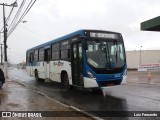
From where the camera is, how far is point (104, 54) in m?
13.9

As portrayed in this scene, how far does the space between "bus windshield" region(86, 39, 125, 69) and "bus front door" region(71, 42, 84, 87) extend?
0.64 meters

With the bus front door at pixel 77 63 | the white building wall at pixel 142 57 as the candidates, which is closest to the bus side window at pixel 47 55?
the bus front door at pixel 77 63

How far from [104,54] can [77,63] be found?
158cm

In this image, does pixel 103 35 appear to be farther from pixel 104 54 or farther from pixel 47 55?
pixel 47 55

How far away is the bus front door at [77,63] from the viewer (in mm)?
14320

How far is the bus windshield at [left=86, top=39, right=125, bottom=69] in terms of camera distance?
45.3 ft

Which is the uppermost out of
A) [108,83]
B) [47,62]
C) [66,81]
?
[47,62]

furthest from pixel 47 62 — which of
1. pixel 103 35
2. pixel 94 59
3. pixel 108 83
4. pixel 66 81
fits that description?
pixel 108 83

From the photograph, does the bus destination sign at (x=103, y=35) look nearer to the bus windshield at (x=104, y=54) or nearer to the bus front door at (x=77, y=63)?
the bus windshield at (x=104, y=54)

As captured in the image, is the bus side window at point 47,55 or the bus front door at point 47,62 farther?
the bus side window at point 47,55

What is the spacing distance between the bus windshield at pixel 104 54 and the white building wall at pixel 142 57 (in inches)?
1403

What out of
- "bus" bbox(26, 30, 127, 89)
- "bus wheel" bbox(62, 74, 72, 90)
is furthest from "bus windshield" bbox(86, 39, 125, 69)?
"bus wheel" bbox(62, 74, 72, 90)

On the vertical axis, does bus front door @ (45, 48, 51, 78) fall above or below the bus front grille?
above

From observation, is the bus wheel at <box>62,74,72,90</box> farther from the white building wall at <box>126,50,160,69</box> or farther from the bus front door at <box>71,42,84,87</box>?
the white building wall at <box>126,50,160,69</box>
